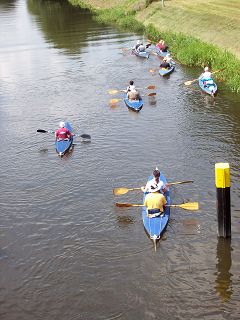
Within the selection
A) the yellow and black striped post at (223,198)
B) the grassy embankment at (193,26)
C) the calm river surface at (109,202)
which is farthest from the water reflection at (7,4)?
the yellow and black striped post at (223,198)

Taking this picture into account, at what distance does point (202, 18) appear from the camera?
4103cm

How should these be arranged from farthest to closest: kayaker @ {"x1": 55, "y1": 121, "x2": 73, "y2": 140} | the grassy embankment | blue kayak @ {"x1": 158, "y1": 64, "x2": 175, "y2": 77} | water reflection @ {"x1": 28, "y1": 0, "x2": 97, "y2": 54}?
water reflection @ {"x1": 28, "y1": 0, "x2": 97, "y2": 54}, blue kayak @ {"x1": 158, "y1": 64, "x2": 175, "y2": 77}, the grassy embankment, kayaker @ {"x1": 55, "y1": 121, "x2": 73, "y2": 140}

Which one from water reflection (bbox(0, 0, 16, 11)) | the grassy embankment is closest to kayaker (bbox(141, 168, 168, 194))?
the grassy embankment

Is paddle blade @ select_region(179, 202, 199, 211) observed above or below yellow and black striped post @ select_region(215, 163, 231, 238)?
below

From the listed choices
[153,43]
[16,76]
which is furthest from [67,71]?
[153,43]

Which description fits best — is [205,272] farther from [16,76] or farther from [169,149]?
[16,76]

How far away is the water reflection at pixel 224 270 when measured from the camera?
12445 mm

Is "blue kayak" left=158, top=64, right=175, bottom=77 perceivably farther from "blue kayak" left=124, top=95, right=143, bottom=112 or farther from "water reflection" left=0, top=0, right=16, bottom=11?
"water reflection" left=0, top=0, right=16, bottom=11

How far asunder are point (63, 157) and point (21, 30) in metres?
40.7

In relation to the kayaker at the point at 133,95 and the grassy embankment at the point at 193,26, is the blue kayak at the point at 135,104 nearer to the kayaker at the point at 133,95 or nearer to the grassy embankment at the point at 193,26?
the kayaker at the point at 133,95

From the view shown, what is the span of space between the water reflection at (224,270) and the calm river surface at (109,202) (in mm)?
29

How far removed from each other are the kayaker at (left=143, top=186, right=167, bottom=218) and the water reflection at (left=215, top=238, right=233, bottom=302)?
225 centimetres

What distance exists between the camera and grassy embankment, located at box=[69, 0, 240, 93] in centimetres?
3186

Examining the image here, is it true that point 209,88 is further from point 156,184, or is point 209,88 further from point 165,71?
point 156,184
